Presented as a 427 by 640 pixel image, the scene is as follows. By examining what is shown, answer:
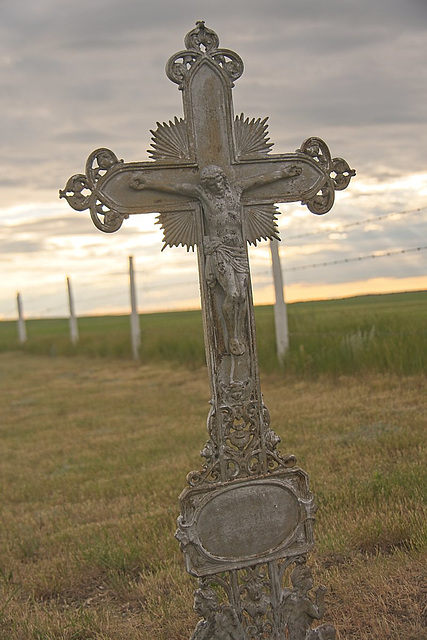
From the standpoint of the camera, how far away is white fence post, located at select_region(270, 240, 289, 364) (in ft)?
38.7

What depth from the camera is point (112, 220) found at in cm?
374

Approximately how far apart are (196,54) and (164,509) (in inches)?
139

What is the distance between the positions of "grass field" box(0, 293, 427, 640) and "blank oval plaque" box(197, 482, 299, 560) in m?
0.58

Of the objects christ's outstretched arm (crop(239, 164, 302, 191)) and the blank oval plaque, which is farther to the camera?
christ's outstretched arm (crop(239, 164, 302, 191))

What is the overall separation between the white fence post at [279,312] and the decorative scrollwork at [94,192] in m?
8.23

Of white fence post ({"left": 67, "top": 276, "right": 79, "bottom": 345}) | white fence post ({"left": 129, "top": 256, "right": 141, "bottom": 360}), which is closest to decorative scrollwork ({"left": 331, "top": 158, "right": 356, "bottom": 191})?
white fence post ({"left": 129, "top": 256, "right": 141, "bottom": 360})

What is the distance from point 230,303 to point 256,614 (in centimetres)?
159

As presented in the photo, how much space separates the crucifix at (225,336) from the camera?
3.60 m

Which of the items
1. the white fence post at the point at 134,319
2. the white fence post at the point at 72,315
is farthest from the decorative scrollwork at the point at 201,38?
the white fence post at the point at 72,315

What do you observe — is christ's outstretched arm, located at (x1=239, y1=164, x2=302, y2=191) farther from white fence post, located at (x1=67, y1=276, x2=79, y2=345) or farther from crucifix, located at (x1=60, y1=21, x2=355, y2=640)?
white fence post, located at (x1=67, y1=276, x2=79, y2=345)

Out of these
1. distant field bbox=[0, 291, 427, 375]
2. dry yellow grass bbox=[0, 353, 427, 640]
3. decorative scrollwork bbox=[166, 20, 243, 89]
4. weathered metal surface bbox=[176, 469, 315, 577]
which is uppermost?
decorative scrollwork bbox=[166, 20, 243, 89]

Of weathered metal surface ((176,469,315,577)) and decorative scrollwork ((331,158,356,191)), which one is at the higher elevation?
decorative scrollwork ((331,158,356,191))

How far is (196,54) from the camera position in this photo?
380 cm

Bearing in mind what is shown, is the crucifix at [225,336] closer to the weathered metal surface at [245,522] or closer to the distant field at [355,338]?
the weathered metal surface at [245,522]
